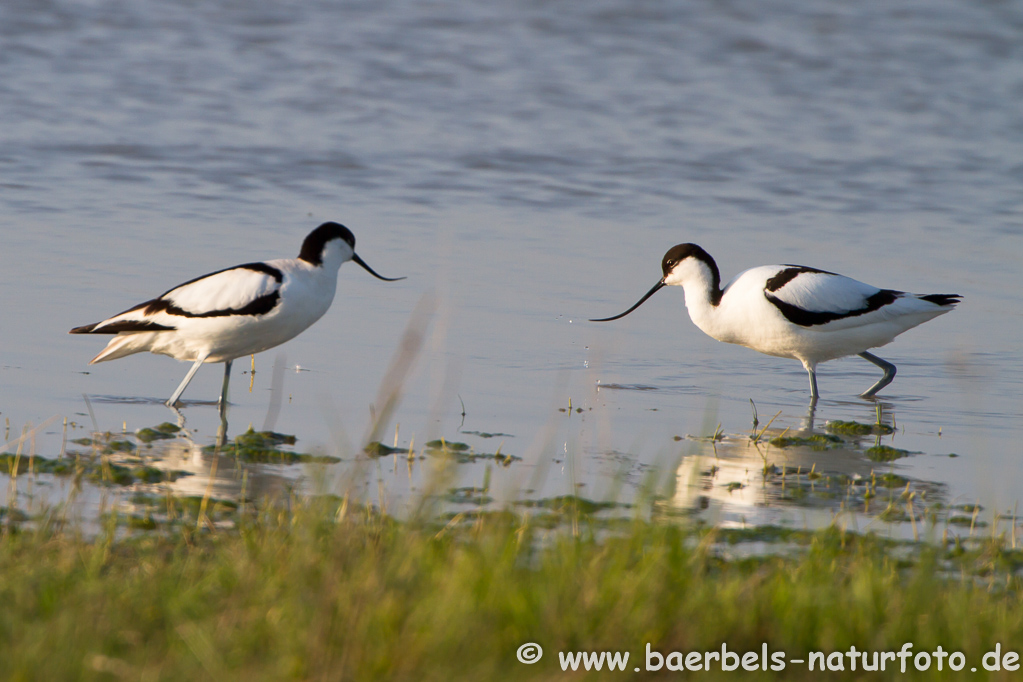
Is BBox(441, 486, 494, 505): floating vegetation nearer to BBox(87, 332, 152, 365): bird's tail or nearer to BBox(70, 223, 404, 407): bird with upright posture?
BBox(70, 223, 404, 407): bird with upright posture

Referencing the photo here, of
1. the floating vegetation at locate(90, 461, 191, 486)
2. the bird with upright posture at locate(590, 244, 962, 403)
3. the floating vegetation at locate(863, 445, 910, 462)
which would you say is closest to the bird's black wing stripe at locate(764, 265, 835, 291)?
the bird with upright posture at locate(590, 244, 962, 403)

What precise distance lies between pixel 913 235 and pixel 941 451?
6744 millimetres

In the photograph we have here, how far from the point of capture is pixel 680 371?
8.40m

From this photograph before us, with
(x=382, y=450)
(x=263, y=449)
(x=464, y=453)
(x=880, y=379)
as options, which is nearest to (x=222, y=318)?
(x=263, y=449)

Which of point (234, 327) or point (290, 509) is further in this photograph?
point (234, 327)

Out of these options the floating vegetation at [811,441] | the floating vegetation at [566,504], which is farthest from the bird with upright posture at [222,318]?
the floating vegetation at [811,441]

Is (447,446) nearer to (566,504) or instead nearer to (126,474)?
(566,504)

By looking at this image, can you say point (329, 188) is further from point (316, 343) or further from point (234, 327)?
point (234, 327)

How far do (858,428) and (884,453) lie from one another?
0.57m

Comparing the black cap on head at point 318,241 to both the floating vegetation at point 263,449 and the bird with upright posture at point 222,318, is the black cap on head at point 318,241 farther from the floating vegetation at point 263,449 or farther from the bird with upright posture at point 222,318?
the floating vegetation at point 263,449

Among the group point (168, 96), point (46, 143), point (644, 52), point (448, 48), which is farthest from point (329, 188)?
point (644, 52)

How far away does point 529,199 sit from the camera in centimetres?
1359

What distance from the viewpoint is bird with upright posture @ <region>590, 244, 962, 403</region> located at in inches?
305

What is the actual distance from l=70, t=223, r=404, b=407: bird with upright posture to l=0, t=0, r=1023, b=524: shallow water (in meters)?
0.31
